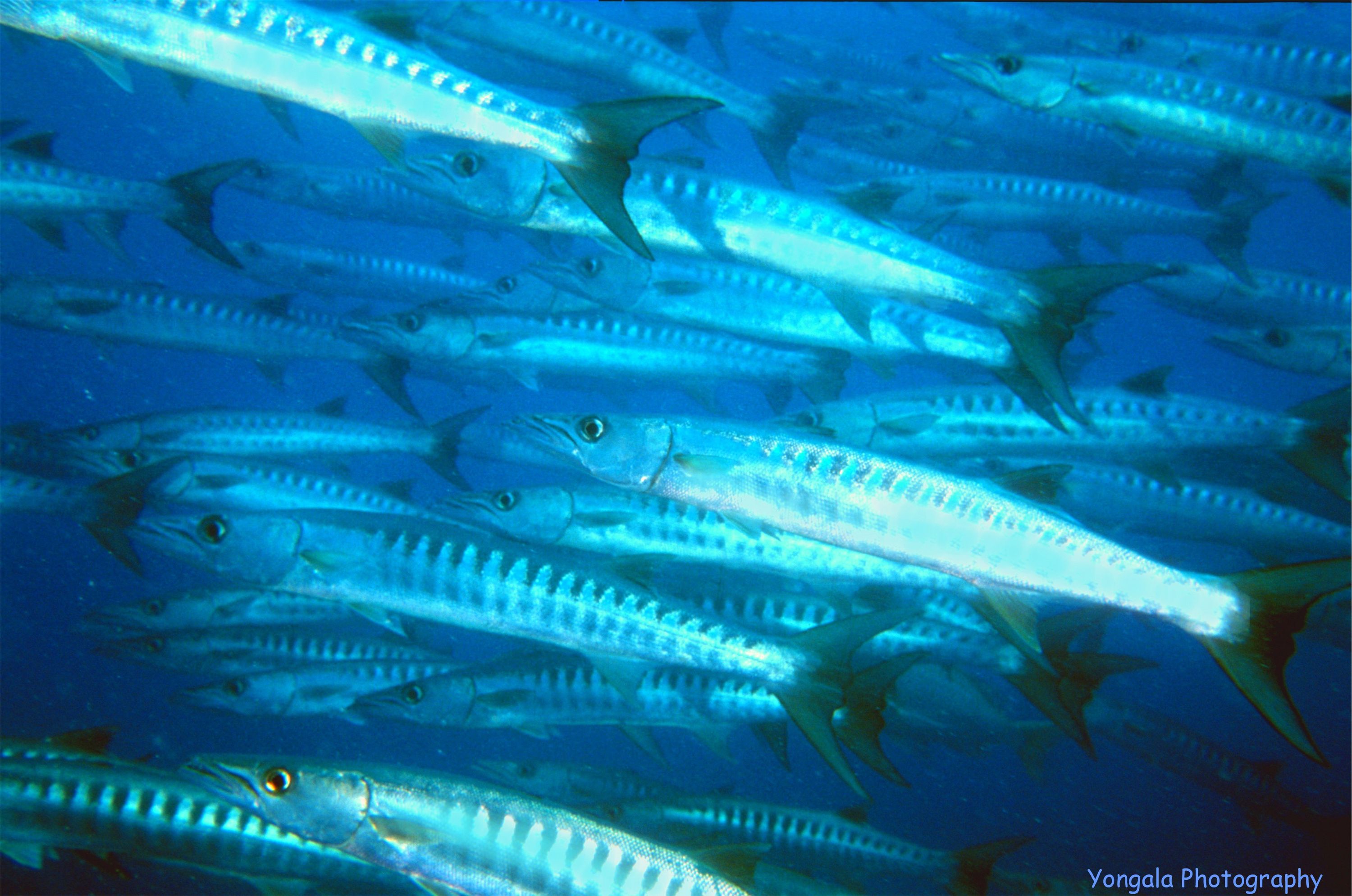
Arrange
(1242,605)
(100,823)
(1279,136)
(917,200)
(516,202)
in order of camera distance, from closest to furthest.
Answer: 1. (1242,605)
2. (100,823)
3. (516,202)
4. (1279,136)
5. (917,200)

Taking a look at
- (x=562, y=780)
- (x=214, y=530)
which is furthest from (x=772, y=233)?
(x=562, y=780)

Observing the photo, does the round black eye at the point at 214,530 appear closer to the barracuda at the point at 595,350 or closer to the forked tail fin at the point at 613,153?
the forked tail fin at the point at 613,153

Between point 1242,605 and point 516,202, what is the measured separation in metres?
4.41

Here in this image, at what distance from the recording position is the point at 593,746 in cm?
1184

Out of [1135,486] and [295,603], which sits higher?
[1135,486]

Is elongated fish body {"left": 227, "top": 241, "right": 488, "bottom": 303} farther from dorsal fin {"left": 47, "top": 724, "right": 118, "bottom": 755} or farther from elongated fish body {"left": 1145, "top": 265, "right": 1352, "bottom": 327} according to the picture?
elongated fish body {"left": 1145, "top": 265, "right": 1352, "bottom": 327}

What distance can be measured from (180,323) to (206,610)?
3.45m

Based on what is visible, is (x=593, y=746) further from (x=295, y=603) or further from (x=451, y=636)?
(x=295, y=603)

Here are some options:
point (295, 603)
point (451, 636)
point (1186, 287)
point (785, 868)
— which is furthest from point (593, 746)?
point (1186, 287)

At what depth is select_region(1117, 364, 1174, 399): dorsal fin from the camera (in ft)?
18.6

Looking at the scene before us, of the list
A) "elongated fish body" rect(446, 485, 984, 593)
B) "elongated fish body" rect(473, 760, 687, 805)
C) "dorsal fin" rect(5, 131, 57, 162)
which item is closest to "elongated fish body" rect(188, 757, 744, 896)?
"elongated fish body" rect(446, 485, 984, 593)

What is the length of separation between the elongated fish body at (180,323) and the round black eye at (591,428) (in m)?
4.73

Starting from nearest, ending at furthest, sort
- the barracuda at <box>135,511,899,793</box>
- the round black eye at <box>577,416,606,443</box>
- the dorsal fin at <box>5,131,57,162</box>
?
the round black eye at <box>577,416,606,443</box> → the barracuda at <box>135,511,899,793</box> → the dorsal fin at <box>5,131,57,162</box>

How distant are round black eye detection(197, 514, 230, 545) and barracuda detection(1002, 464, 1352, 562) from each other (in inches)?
245
